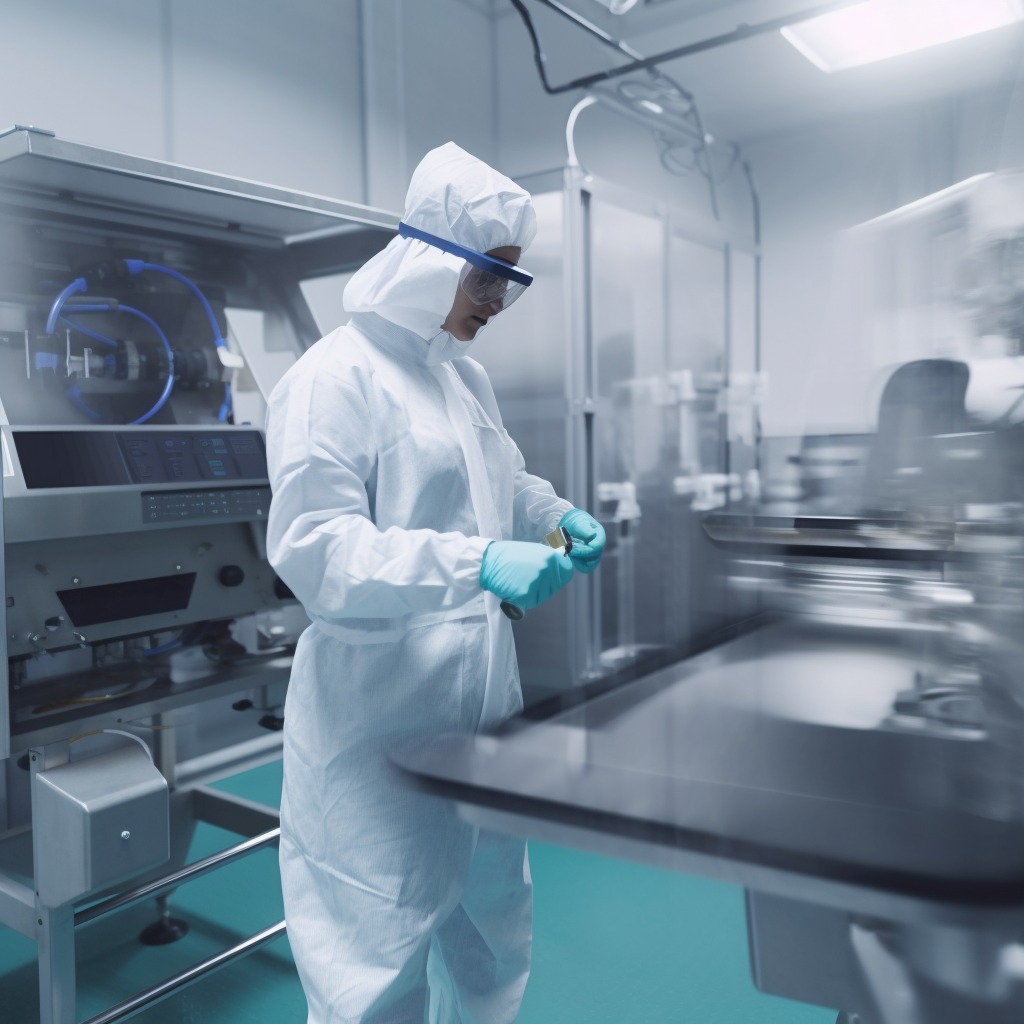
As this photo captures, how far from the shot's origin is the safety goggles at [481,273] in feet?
3.76

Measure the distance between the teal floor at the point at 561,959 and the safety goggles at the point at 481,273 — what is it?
0.93 metres

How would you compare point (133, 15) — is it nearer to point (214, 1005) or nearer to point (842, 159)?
point (842, 159)

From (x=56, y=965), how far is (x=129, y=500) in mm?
668

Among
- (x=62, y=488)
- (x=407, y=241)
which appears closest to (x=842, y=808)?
(x=407, y=241)

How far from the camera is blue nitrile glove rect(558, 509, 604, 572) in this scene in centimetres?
126

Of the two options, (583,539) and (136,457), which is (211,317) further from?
(583,539)

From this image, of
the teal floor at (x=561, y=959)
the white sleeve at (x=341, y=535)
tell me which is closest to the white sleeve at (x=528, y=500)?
the white sleeve at (x=341, y=535)

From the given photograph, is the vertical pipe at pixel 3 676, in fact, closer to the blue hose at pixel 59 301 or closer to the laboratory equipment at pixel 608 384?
the blue hose at pixel 59 301

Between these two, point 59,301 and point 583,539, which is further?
point 59,301

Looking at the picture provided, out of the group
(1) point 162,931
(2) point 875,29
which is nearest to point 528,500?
(1) point 162,931

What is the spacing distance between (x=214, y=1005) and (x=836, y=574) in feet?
4.44

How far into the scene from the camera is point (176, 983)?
1.43 m

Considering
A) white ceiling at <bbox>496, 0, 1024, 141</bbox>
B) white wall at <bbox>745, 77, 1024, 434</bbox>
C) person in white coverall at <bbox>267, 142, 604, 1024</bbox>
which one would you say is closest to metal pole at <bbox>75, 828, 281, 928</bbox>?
person in white coverall at <bbox>267, 142, 604, 1024</bbox>

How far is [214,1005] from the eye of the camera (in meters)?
1.61
